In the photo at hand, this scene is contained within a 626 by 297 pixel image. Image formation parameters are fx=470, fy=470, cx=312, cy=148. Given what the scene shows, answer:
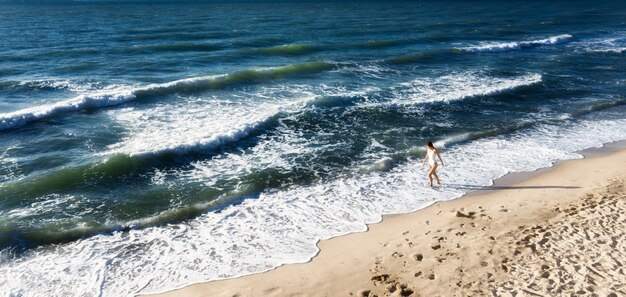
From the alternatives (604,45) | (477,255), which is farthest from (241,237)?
(604,45)

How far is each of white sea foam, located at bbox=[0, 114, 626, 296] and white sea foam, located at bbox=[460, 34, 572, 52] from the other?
2222 centimetres

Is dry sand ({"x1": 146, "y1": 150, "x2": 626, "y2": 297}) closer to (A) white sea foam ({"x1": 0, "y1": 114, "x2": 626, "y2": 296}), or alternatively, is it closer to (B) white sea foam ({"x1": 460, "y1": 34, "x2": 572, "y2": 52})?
(A) white sea foam ({"x1": 0, "y1": 114, "x2": 626, "y2": 296})

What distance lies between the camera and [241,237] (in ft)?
37.1

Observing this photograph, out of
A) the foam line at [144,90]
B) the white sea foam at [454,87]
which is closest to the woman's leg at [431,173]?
the white sea foam at [454,87]

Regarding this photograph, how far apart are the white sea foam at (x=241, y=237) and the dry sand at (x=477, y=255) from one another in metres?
0.58

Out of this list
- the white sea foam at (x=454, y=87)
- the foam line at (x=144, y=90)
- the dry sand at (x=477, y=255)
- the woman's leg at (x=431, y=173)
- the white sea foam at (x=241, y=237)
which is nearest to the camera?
the dry sand at (x=477, y=255)

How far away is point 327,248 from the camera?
1073 cm

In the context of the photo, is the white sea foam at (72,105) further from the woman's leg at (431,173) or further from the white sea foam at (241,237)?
the woman's leg at (431,173)

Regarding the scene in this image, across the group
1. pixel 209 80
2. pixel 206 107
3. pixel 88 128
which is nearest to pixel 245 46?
pixel 209 80

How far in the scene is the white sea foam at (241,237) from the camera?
977 centimetres

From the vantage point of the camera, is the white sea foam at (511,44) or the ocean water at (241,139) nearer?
the ocean water at (241,139)

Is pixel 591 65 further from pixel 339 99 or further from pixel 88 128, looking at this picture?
pixel 88 128

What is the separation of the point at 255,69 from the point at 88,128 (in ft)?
36.7

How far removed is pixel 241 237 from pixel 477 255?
537cm
